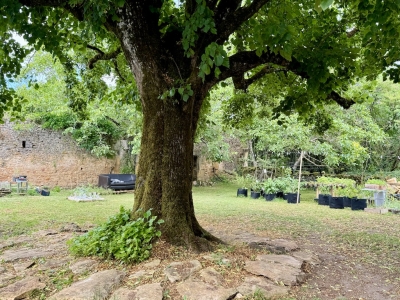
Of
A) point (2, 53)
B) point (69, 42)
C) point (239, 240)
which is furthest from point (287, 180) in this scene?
point (2, 53)

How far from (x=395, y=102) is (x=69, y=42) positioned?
1482cm

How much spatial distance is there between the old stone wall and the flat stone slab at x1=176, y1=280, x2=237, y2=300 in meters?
13.0

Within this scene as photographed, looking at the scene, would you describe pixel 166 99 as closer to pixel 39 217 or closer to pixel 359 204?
pixel 39 217

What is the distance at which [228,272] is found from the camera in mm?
3094

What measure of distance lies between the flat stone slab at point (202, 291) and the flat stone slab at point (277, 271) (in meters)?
0.51

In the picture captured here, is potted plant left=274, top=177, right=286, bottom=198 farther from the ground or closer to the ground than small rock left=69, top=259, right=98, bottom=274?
farther from the ground

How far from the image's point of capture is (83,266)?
10.6 feet

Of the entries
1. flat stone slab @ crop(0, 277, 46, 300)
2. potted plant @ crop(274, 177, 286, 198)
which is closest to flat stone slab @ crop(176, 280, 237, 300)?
flat stone slab @ crop(0, 277, 46, 300)

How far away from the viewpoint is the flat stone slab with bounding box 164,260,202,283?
2908 mm

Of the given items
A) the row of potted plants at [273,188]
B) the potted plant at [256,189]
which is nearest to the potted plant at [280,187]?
the row of potted plants at [273,188]

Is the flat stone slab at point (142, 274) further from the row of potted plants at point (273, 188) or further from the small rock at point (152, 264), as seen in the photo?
the row of potted plants at point (273, 188)

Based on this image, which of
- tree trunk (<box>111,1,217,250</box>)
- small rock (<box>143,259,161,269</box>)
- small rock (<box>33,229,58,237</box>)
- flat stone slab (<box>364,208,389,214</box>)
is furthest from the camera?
flat stone slab (<box>364,208,389,214</box>)

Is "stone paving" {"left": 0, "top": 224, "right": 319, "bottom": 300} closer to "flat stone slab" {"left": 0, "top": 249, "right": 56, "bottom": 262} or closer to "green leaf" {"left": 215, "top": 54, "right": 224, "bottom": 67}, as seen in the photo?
"flat stone slab" {"left": 0, "top": 249, "right": 56, "bottom": 262}

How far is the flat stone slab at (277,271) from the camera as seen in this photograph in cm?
→ 306
